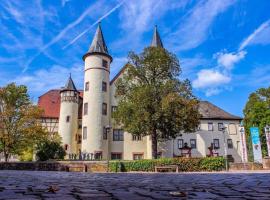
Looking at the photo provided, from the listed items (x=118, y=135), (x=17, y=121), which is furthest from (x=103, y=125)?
(x=17, y=121)

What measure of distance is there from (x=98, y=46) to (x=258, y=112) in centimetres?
3028

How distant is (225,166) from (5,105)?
91.3 ft

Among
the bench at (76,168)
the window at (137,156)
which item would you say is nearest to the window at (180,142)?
the window at (137,156)

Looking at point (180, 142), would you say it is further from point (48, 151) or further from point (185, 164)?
A: point (48, 151)

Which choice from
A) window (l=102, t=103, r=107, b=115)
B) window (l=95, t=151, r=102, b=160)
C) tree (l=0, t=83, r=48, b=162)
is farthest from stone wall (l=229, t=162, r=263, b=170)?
tree (l=0, t=83, r=48, b=162)

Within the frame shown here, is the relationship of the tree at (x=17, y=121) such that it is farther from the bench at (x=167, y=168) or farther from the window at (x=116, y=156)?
the bench at (x=167, y=168)

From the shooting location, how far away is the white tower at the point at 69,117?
47312mm

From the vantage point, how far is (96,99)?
44.4 m

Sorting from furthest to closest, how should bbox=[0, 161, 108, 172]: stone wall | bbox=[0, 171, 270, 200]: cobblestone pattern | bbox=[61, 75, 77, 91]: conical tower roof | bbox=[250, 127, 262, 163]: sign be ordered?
1. bbox=[61, 75, 77, 91]: conical tower roof
2. bbox=[250, 127, 262, 163]: sign
3. bbox=[0, 161, 108, 172]: stone wall
4. bbox=[0, 171, 270, 200]: cobblestone pattern

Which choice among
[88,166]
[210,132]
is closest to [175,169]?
[88,166]

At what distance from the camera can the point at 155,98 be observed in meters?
34.3

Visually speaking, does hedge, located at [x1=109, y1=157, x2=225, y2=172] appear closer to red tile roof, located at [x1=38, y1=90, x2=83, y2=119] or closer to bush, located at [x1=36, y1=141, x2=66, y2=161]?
bush, located at [x1=36, y1=141, x2=66, y2=161]

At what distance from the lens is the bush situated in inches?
1517

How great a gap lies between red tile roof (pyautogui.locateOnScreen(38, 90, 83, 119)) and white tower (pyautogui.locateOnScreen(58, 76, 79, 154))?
1817 mm
